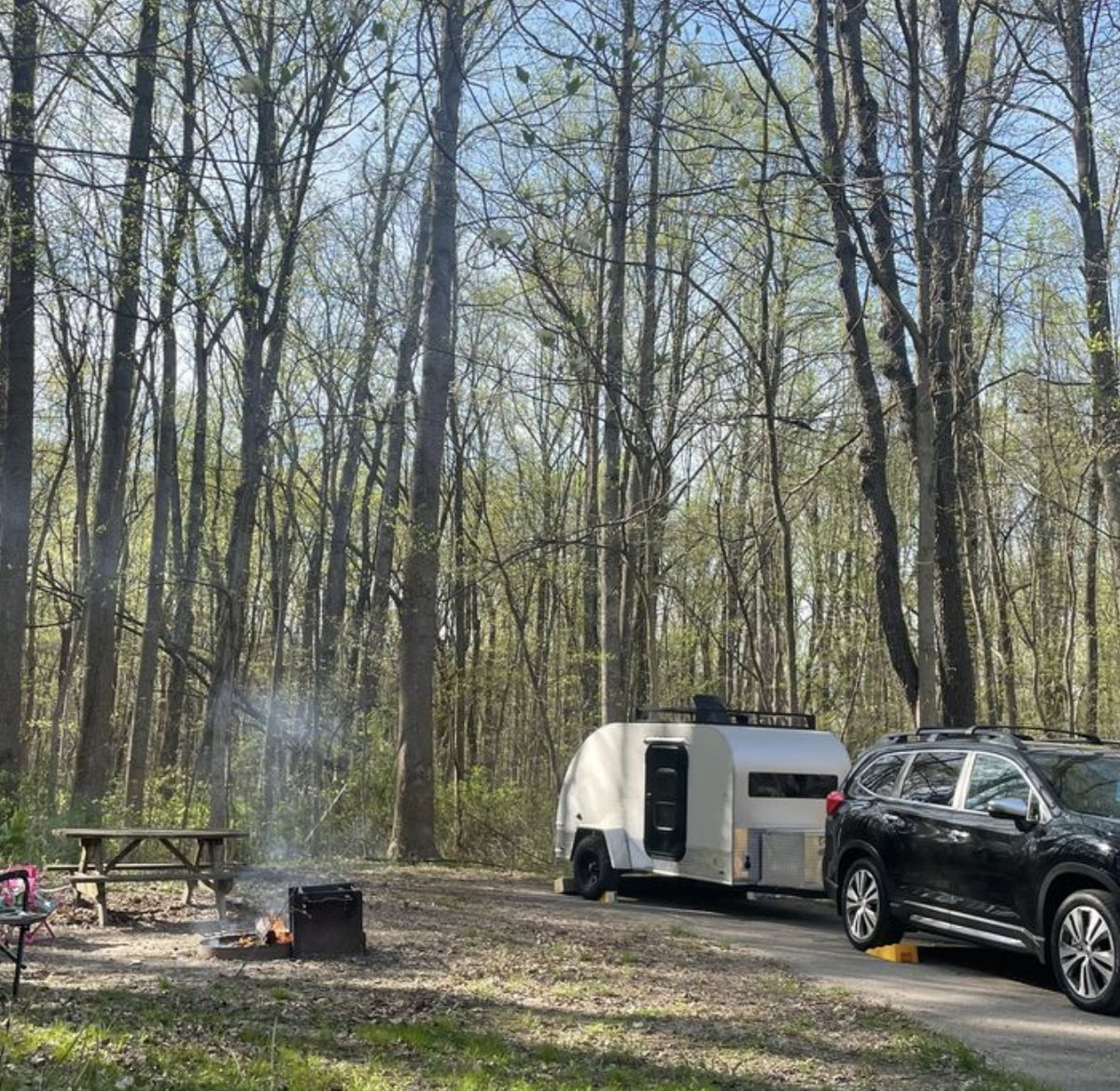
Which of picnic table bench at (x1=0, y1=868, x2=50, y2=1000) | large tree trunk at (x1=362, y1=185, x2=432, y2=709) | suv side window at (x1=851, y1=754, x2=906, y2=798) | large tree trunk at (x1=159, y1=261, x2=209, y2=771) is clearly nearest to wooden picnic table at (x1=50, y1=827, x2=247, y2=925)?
picnic table bench at (x1=0, y1=868, x2=50, y2=1000)

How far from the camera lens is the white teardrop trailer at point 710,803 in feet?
45.1

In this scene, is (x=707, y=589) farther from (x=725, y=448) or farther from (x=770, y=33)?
(x=770, y=33)

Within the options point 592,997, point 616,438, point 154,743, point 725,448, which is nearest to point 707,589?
point 725,448

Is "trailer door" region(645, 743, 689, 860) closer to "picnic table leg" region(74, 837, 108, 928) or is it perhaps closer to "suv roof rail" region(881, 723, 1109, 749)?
"suv roof rail" region(881, 723, 1109, 749)

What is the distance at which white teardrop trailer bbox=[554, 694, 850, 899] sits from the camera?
13.8 meters

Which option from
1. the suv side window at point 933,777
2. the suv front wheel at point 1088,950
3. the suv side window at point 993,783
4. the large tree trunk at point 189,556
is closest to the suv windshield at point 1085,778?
the suv side window at point 993,783

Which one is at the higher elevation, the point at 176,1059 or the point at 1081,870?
the point at 1081,870

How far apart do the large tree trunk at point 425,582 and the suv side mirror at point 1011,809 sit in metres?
10.4

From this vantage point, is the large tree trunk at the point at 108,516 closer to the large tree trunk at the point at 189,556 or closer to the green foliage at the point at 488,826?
the large tree trunk at the point at 189,556

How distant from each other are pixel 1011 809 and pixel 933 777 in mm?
1416

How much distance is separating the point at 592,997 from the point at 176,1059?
9.59ft

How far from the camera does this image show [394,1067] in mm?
6332

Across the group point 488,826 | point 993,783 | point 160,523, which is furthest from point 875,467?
point 160,523

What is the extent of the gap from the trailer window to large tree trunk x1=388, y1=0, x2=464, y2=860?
623 centimetres
